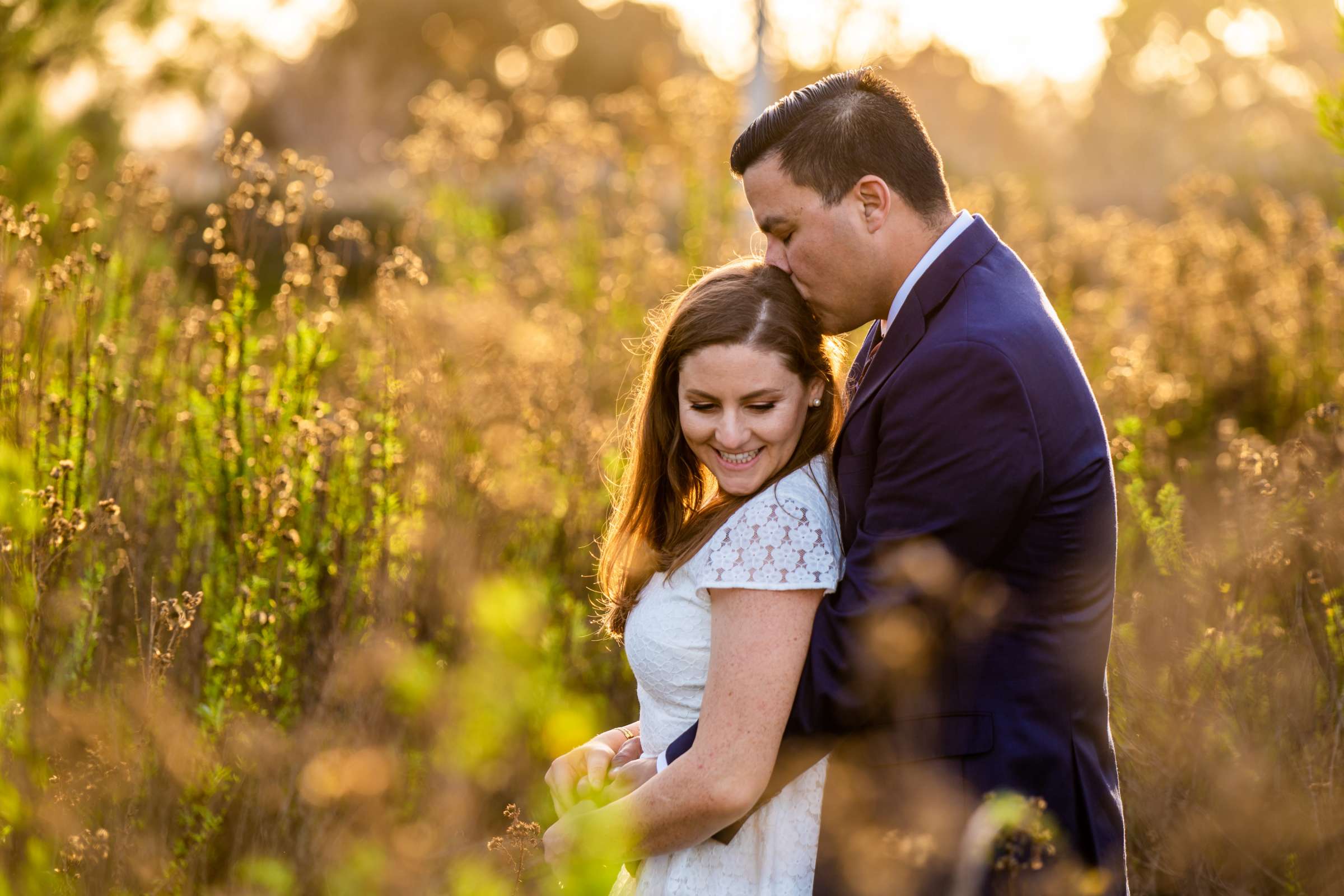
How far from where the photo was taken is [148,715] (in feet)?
8.25

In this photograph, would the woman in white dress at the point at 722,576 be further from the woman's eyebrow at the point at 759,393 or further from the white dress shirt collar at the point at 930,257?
the white dress shirt collar at the point at 930,257

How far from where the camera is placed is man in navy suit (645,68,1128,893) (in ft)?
6.48

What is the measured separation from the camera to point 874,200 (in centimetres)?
238

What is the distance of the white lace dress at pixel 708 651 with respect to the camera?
6.96 feet

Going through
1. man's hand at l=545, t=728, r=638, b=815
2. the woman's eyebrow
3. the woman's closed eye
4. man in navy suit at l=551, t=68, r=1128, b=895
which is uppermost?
the woman's eyebrow

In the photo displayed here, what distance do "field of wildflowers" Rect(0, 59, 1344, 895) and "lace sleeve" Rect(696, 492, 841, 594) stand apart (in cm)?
58

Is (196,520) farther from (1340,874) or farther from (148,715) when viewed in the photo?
(1340,874)

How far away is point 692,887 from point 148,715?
122 cm

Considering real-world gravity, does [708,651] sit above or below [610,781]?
above

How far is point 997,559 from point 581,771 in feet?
3.44

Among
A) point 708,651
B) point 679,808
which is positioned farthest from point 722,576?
point 679,808

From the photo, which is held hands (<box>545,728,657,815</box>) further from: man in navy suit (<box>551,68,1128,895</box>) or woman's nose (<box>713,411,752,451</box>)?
woman's nose (<box>713,411,752,451</box>)

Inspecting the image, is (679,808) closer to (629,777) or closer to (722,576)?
(629,777)

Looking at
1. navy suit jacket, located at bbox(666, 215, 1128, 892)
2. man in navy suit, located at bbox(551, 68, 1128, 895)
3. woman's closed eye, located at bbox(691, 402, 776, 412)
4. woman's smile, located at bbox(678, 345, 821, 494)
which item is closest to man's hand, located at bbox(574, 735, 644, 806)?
man in navy suit, located at bbox(551, 68, 1128, 895)
